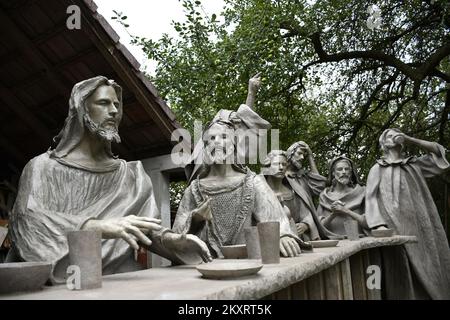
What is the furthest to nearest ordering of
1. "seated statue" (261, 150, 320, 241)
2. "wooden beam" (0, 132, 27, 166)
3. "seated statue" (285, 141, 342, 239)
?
"wooden beam" (0, 132, 27, 166) < "seated statue" (285, 141, 342, 239) < "seated statue" (261, 150, 320, 241)

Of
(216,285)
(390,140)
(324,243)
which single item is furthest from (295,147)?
(216,285)

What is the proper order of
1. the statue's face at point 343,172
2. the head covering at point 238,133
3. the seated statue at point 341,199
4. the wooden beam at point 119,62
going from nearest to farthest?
the head covering at point 238,133
the wooden beam at point 119,62
the seated statue at point 341,199
the statue's face at point 343,172

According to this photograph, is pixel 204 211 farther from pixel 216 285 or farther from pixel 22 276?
pixel 22 276

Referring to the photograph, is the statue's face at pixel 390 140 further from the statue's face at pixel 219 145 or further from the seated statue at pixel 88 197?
the seated statue at pixel 88 197

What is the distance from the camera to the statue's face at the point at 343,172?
6203 millimetres

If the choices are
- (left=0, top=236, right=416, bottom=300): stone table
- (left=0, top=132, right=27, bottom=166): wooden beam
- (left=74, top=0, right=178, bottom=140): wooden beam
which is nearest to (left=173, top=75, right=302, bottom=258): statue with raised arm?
(left=0, top=236, right=416, bottom=300): stone table

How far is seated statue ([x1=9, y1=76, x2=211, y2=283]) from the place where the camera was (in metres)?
2.32

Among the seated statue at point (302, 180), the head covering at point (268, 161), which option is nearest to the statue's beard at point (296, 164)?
the seated statue at point (302, 180)

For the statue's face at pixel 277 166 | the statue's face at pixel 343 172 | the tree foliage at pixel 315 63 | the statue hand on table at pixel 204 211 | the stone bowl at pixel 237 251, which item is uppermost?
the tree foliage at pixel 315 63

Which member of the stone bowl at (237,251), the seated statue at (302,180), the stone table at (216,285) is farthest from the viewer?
the seated statue at (302,180)

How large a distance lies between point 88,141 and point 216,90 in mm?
5703

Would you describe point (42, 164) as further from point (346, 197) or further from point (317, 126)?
point (317, 126)

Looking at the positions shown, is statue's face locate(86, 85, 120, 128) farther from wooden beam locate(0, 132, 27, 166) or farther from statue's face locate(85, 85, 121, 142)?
wooden beam locate(0, 132, 27, 166)

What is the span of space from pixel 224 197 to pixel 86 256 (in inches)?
67.8
